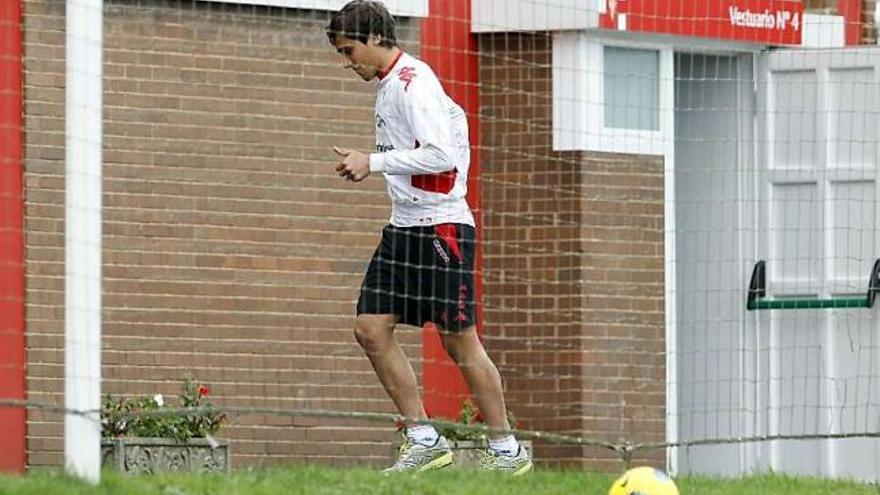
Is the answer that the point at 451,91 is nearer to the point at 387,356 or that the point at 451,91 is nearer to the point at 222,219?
the point at 222,219

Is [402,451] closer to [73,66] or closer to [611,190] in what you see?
[73,66]

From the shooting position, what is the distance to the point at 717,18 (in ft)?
55.9

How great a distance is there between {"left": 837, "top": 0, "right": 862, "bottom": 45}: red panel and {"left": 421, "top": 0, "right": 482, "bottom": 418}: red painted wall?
8.84ft

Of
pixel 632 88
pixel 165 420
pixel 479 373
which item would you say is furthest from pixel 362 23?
pixel 632 88

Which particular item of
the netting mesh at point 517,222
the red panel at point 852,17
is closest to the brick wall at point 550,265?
the netting mesh at point 517,222

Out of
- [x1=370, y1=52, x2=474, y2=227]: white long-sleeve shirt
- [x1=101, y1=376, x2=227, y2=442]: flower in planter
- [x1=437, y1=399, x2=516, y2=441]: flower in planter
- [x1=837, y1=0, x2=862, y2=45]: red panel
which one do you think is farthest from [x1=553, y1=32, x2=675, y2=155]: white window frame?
[x1=370, y1=52, x2=474, y2=227]: white long-sleeve shirt

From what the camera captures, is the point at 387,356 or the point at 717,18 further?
the point at 717,18

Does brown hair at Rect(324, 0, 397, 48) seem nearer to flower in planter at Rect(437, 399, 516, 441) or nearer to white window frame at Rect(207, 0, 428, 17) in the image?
flower in planter at Rect(437, 399, 516, 441)

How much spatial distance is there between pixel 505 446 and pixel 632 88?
524cm

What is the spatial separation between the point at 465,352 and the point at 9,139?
11.5 feet

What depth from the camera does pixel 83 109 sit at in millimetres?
10469

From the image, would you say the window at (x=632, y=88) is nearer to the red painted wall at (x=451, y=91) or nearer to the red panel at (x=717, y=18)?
the red panel at (x=717, y=18)

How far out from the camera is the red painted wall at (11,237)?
14539 mm

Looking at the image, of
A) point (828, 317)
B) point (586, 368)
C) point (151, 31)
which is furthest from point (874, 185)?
point (151, 31)
